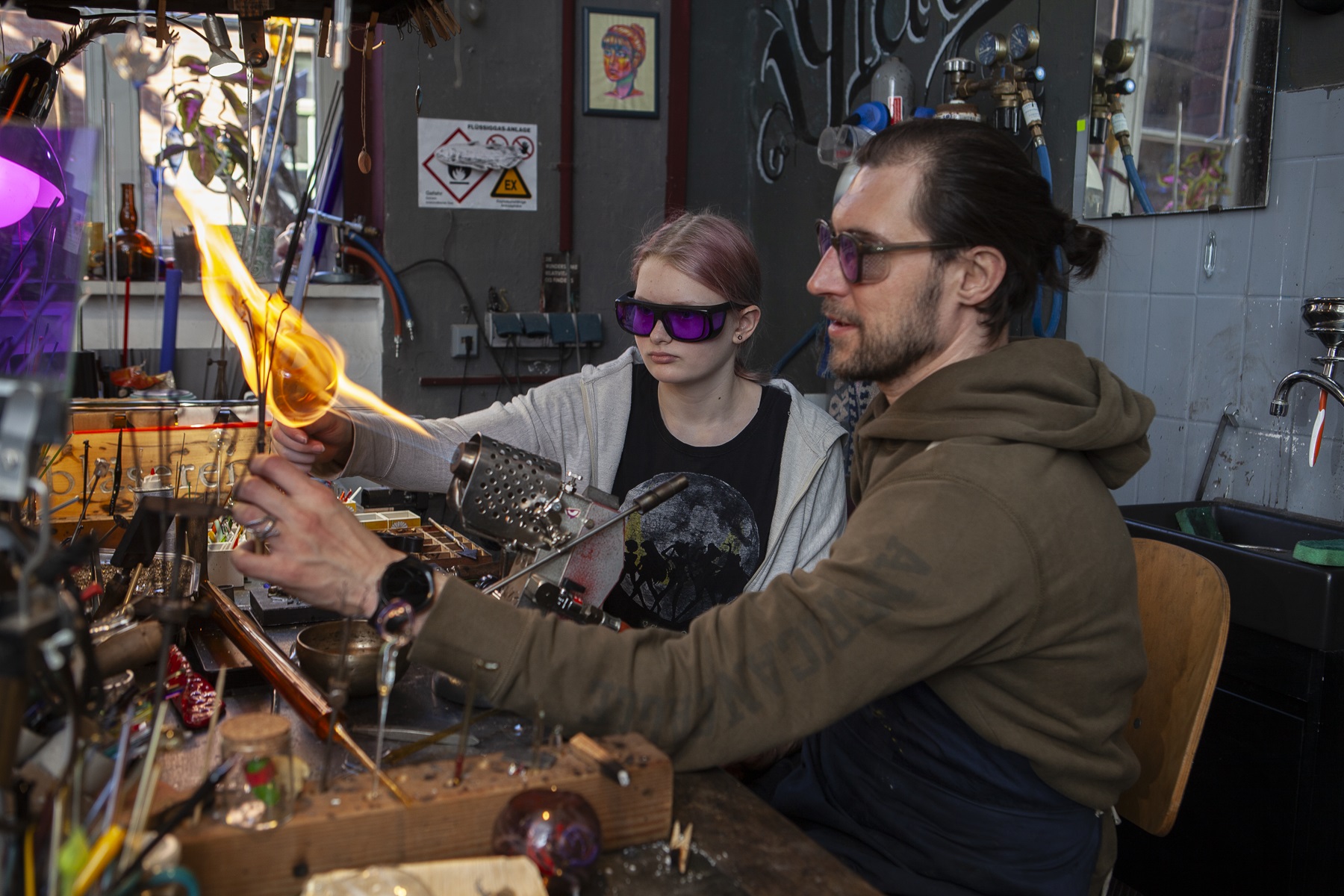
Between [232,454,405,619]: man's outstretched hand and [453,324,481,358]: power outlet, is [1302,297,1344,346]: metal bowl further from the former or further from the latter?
[453,324,481,358]: power outlet

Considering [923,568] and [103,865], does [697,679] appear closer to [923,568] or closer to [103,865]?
[923,568]

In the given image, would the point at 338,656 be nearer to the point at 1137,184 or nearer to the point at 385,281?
the point at 1137,184

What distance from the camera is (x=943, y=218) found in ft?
4.91

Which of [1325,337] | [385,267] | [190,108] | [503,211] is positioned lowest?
[1325,337]

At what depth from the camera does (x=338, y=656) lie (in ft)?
4.65

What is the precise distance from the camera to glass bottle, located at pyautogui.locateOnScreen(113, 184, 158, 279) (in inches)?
159

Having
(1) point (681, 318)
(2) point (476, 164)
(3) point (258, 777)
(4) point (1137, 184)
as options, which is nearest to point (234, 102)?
(2) point (476, 164)

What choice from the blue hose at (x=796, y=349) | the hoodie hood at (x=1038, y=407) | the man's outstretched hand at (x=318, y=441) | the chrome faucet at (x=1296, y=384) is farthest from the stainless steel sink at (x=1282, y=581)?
the blue hose at (x=796, y=349)

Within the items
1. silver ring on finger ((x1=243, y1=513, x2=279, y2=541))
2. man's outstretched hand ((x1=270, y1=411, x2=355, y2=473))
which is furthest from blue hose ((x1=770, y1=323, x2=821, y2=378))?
silver ring on finger ((x1=243, y1=513, x2=279, y2=541))

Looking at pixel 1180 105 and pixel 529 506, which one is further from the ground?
pixel 1180 105

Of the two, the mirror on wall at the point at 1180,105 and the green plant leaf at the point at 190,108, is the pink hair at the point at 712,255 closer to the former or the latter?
the mirror on wall at the point at 1180,105

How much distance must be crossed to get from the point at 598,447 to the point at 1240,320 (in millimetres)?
1698

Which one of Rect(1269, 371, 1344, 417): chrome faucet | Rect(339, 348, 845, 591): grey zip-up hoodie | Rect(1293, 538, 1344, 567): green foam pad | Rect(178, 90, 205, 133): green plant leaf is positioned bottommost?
Rect(1293, 538, 1344, 567): green foam pad

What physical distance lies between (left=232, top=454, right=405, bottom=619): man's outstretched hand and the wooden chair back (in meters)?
1.13
